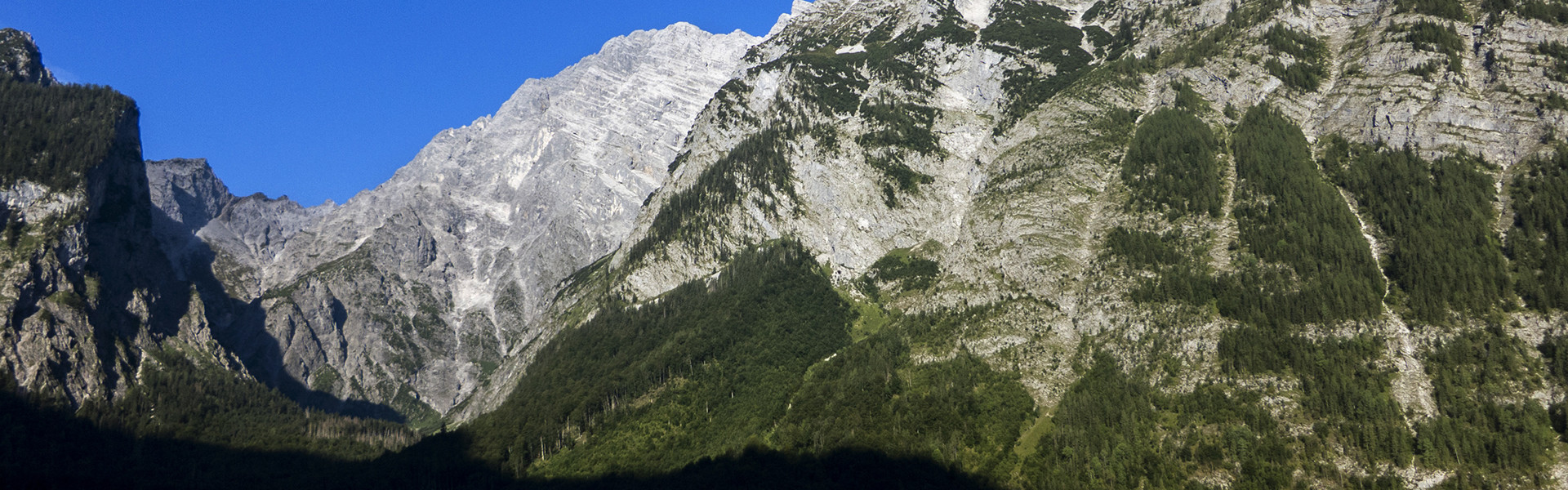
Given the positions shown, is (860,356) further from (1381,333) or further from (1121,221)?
(1381,333)

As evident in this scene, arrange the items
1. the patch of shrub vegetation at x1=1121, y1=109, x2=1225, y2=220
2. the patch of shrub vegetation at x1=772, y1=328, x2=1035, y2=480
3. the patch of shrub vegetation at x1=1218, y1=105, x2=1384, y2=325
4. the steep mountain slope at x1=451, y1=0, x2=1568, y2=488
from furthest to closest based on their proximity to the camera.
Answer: the patch of shrub vegetation at x1=1121, y1=109, x2=1225, y2=220
the patch of shrub vegetation at x1=1218, y1=105, x2=1384, y2=325
the patch of shrub vegetation at x1=772, y1=328, x2=1035, y2=480
the steep mountain slope at x1=451, y1=0, x2=1568, y2=488

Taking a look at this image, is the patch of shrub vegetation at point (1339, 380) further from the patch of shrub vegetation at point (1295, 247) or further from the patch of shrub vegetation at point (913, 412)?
the patch of shrub vegetation at point (913, 412)

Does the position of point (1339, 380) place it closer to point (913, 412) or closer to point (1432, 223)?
point (1432, 223)

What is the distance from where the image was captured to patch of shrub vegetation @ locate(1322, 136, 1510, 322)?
137625 mm

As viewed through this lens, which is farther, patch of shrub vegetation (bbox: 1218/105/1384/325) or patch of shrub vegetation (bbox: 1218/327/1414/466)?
patch of shrub vegetation (bbox: 1218/105/1384/325)

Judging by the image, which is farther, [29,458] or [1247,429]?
[29,458]

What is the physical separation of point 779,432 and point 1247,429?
73337 millimetres

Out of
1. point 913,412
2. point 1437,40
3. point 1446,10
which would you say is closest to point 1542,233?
point 1437,40

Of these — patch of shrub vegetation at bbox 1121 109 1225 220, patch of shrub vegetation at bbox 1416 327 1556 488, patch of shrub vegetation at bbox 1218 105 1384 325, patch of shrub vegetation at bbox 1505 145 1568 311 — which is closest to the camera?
patch of shrub vegetation at bbox 1416 327 1556 488

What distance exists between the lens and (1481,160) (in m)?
162

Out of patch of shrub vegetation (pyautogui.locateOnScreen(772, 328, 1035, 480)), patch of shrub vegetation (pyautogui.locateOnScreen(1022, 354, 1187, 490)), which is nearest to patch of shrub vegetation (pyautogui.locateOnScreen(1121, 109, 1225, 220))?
patch of shrub vegetation (pyautogui.locateOnScreen(1022, 354, 1187, 490))

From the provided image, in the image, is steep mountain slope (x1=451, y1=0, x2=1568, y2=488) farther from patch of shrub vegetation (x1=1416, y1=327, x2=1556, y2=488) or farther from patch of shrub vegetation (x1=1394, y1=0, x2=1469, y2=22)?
patch of shrub vegetation (x1=1394, y1=0, x2=1469, y2=22)

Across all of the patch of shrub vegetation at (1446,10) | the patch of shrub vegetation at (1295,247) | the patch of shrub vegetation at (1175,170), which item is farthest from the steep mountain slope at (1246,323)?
the patch of shrub vegetation at (1446,10)

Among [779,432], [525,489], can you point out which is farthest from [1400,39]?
[525,489]
